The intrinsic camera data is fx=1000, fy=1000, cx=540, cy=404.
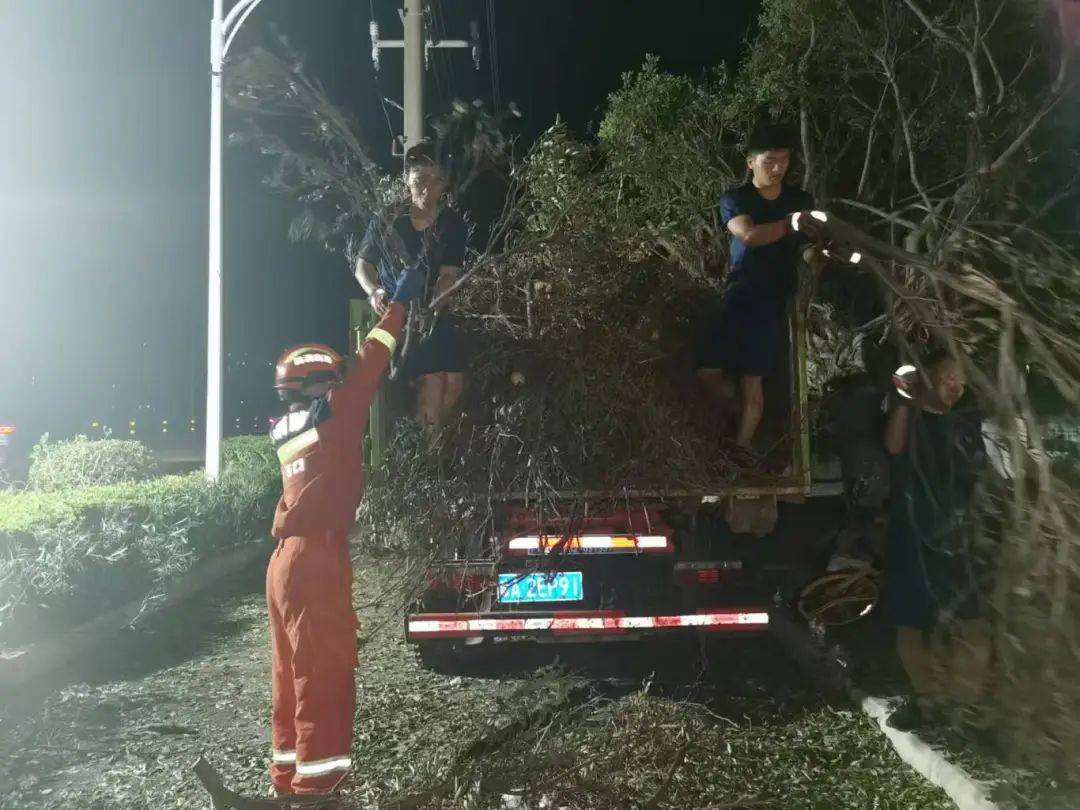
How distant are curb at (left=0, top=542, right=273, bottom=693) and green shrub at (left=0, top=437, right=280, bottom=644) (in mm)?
100

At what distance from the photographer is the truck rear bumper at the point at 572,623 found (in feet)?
15.7

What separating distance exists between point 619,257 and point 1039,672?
107 inches

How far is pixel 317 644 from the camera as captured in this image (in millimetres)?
3322

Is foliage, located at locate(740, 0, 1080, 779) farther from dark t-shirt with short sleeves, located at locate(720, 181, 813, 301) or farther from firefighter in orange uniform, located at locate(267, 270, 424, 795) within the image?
firefighter in orange uniform, located at locate(267, 270, 424, 795)

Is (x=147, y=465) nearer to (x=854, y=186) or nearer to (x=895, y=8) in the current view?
(x=854, y=186)

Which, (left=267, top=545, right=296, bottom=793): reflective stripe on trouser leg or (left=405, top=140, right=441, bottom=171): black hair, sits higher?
→ (left=405, top=140, right=441, bottom=171): black hair

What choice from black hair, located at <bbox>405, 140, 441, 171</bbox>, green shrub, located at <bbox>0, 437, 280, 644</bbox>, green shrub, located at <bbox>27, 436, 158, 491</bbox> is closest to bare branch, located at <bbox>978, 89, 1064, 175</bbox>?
black hair, located at <bbox>405, 140, 441, 171</bbox>

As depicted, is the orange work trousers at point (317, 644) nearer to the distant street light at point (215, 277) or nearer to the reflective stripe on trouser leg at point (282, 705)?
the reflective stripe on trouser leg at point (282, 705)

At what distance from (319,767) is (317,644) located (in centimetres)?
43

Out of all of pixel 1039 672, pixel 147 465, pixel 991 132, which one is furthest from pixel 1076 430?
pixel 147 465

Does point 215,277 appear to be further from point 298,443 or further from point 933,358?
point 933,358

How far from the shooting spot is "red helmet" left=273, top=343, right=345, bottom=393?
11.1 ft

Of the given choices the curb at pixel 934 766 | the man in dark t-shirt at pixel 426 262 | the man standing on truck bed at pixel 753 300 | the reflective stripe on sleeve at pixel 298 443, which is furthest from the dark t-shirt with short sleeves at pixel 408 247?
the curb at pixel 934 766

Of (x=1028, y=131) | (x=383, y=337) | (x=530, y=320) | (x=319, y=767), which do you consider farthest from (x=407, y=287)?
(x=1028, y=131)
